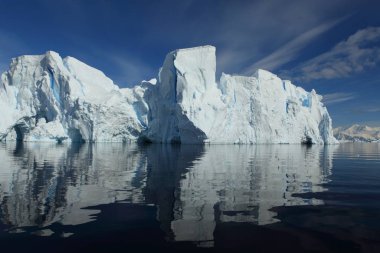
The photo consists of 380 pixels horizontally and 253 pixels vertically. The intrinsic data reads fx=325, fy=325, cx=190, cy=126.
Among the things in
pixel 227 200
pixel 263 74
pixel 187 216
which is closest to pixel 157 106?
pixel 263 74

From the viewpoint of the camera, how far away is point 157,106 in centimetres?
5191

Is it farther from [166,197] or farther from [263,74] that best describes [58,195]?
[263,74]

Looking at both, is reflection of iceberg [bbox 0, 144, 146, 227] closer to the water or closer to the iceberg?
the water

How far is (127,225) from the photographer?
5.32 m

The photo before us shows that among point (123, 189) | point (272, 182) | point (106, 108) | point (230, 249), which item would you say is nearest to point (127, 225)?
point (230, 249)

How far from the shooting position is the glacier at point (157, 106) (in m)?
45.6

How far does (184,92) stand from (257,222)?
129 ft

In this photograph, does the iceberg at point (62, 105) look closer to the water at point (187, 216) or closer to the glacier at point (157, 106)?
the glacier at point (157, 106)

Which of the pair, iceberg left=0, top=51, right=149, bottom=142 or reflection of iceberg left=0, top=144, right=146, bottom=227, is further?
iceberg left=0, top=51, right=149, bottom=142

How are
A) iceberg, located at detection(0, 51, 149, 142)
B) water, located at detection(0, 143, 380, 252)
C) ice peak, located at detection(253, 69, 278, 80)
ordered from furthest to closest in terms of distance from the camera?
ice peak, located at detection(253, 69, 278, 80)
iceberg, located at detection(0, 51, 149, 142)
water, located at detection(0, 143, 380, 252)

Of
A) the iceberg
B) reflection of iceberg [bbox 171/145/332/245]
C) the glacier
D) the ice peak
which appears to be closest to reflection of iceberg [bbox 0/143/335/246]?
reflection of iceberg [bbox 171/145/332/245]

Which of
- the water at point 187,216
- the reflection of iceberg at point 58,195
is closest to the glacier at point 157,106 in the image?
the reflection of iceberg at point 58,195

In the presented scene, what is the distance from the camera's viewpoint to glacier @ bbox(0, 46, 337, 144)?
45594mm

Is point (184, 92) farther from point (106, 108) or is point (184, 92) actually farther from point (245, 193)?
point (245, 193)
